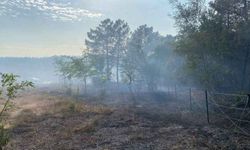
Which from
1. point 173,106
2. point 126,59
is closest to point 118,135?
point 173,106

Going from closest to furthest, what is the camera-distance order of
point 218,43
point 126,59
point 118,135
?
point 118,135
point 218,43
point 126,59

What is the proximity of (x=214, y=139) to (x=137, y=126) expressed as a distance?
6.44 m

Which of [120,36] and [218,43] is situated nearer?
[218,43]

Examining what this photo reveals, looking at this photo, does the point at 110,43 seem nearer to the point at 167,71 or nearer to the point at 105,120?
the point at 167,71

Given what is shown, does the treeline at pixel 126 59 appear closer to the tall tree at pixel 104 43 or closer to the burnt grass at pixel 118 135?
the tall tree at pixel 104 43

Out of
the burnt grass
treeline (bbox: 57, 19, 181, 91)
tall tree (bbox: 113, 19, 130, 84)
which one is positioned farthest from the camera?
tall tree (bbox: 113, 19, 130, 84)

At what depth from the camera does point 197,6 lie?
39.7m

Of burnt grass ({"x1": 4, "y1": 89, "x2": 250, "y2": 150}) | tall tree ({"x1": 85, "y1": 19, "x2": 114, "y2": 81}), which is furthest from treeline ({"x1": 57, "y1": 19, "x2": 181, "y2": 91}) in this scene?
burnt grass ({"x1": 4, "y1": 89, "x2": 250, "y2": 150})

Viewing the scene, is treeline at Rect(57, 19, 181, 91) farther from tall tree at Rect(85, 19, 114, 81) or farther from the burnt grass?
the burnt grass

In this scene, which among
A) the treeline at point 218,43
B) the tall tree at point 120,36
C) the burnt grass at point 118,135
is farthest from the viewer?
the tall tree at point 120,36

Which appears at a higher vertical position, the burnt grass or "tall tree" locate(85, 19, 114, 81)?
"tall tree" locate(85, 19, 114, 81)

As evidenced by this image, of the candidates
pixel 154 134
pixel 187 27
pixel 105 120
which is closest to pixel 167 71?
pixel 187 27

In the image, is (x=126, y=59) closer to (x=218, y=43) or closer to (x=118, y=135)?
(x=218, y=43)

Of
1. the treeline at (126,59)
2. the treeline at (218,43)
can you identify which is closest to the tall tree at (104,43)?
the treeline at (126,59)
